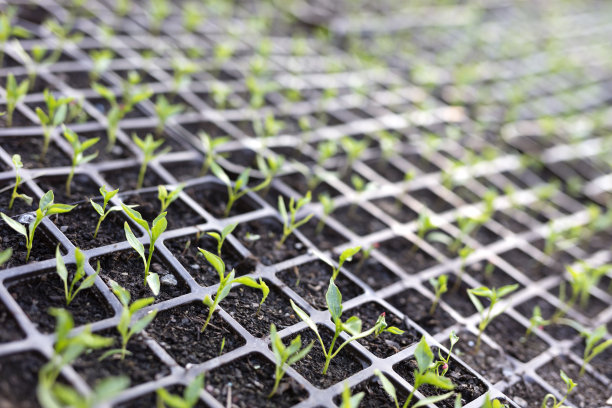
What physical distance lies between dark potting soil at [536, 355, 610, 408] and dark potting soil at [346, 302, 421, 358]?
0.38m

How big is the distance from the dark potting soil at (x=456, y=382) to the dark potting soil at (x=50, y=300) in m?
0.64

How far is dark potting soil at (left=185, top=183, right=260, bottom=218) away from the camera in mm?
1614

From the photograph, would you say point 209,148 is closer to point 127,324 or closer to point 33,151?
point 33,151

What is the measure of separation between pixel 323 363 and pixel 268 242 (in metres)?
0.44

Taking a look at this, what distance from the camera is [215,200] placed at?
65.4 inches

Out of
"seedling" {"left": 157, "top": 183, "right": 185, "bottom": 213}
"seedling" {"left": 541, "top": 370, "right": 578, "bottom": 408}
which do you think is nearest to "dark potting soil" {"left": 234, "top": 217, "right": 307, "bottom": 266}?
"seedling" {"left": 157, "top": 183, "right": 185, "bottom": 213}

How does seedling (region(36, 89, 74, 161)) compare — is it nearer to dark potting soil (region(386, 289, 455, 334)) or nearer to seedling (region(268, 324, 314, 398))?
seedling (region(268, 324, 314, 398))

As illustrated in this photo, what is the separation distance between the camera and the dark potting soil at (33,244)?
1154mm

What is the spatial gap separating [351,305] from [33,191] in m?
0.81

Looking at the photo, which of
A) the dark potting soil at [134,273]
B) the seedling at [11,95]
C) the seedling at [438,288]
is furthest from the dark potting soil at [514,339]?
the seedling at [11,95]

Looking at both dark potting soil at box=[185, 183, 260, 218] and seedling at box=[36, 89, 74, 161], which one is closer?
seedling at box=[36, 89, 74, 161]

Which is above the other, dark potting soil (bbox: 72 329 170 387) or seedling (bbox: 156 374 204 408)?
seedling (bbox: 156 374 204 408)

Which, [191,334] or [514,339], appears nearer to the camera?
[191,334]

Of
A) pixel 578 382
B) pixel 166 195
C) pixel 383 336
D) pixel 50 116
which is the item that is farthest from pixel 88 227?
pixel 578 382
